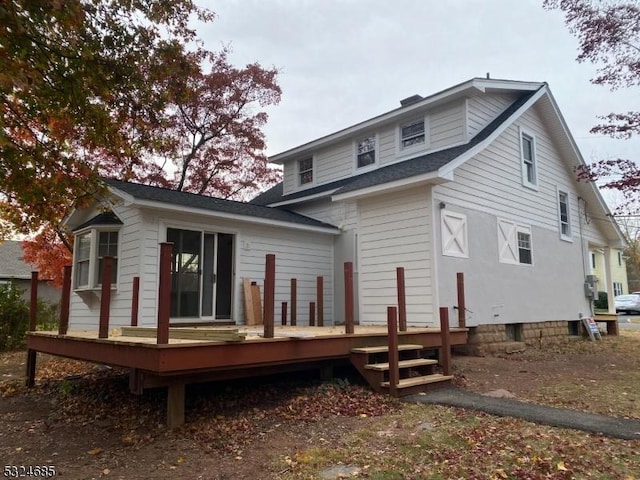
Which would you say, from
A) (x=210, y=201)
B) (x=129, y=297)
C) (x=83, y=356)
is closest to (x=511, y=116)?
(x=210, y=201)

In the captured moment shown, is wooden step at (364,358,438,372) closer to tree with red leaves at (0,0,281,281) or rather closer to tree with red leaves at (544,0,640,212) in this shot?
tree with red leaves at (0,0,281,281)

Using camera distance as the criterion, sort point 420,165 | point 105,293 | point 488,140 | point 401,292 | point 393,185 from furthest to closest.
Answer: point 488,140
point 420,165
point 393,185
point 401,292
point 105,293

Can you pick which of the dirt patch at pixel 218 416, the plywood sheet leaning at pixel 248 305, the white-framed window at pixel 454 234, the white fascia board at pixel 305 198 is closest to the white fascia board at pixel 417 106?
the white fascia board at pixel 305 198

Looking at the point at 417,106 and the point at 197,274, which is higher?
the point at 417,106

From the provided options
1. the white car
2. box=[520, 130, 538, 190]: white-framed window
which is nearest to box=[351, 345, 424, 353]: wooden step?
box=[520, 130, 538, 190]: white-framed window

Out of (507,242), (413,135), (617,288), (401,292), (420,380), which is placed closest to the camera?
(420,380)

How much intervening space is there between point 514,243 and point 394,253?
10.8 feet

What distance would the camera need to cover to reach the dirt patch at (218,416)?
3992 millimetres

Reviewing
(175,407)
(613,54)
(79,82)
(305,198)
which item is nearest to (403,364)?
(175,407)

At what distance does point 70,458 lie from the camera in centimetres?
423

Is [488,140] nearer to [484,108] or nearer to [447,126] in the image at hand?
[447,126]

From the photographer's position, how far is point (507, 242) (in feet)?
33.8

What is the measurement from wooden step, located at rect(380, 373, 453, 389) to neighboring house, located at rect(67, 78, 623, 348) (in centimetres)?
202

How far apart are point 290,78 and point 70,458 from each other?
50.9 feet
